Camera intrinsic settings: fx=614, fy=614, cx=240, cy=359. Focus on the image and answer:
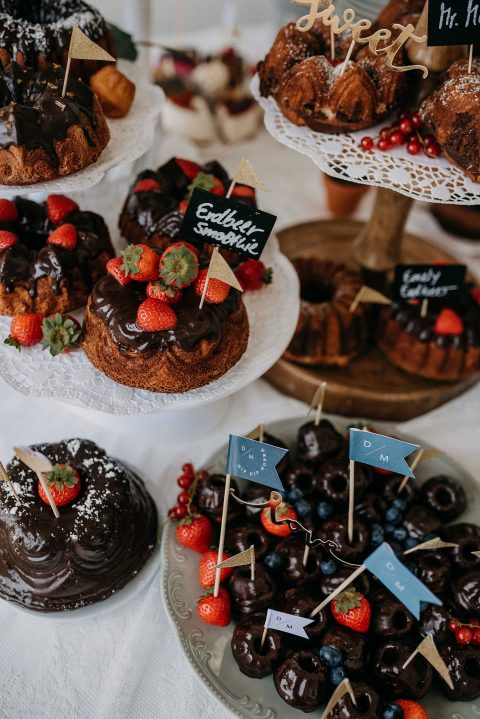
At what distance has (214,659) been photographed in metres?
1.36

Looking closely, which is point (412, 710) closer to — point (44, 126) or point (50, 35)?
point (44, 126)

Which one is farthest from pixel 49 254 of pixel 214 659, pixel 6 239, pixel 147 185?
pixel 214 659

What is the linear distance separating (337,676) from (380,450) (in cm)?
48

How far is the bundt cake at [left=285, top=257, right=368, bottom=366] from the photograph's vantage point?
6.48ft

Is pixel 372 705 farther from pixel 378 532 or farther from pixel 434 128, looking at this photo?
pixel 434 128

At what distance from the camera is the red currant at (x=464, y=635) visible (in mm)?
1355

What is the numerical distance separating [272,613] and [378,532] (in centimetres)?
40

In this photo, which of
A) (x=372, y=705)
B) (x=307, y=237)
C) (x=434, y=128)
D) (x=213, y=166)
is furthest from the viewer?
(x=307, y=237)

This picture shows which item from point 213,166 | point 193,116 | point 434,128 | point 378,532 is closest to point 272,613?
point 378,532

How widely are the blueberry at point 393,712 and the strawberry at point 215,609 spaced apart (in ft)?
1.27

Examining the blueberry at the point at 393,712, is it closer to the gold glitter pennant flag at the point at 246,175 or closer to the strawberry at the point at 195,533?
the strawberry at the point at 195,533

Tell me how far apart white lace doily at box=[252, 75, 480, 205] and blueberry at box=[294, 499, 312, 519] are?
2.65 feet

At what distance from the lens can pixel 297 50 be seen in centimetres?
160

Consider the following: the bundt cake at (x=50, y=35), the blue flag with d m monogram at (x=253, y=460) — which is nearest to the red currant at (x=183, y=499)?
the blue flag with d m monogram at (x=253, y=460)
